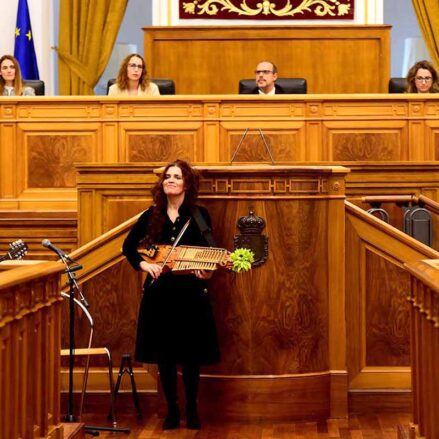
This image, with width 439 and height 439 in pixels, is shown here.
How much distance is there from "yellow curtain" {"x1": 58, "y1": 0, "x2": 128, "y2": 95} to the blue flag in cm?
33

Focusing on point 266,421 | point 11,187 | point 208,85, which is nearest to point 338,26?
point 208,85

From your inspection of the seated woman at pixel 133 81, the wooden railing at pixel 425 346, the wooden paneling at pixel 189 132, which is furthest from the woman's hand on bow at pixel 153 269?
the seated woman at pixel 133 81

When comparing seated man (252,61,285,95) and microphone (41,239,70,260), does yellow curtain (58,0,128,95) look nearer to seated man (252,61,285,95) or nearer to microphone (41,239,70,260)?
seated man (252,61,285,95)

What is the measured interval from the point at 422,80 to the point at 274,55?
2.10 m

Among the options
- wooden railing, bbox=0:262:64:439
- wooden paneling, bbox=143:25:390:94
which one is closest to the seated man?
wooden paneling, bbox=143:25:390:94

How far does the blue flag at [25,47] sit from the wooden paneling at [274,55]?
1.24 m

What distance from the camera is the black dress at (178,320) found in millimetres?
5070

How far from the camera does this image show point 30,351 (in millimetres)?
3871

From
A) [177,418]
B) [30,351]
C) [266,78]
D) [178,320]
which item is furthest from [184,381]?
[266,78]

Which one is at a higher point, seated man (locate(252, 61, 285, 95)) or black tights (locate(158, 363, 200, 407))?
seated man (locate(252, 61, 285, 95))

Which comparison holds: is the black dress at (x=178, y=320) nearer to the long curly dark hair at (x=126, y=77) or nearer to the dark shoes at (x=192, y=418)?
the dark shoes at (x=192, y=418)

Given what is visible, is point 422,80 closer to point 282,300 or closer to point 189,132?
point 189,132

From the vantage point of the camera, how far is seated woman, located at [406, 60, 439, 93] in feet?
27.5

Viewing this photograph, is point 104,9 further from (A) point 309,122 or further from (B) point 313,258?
(B) point 313,258
